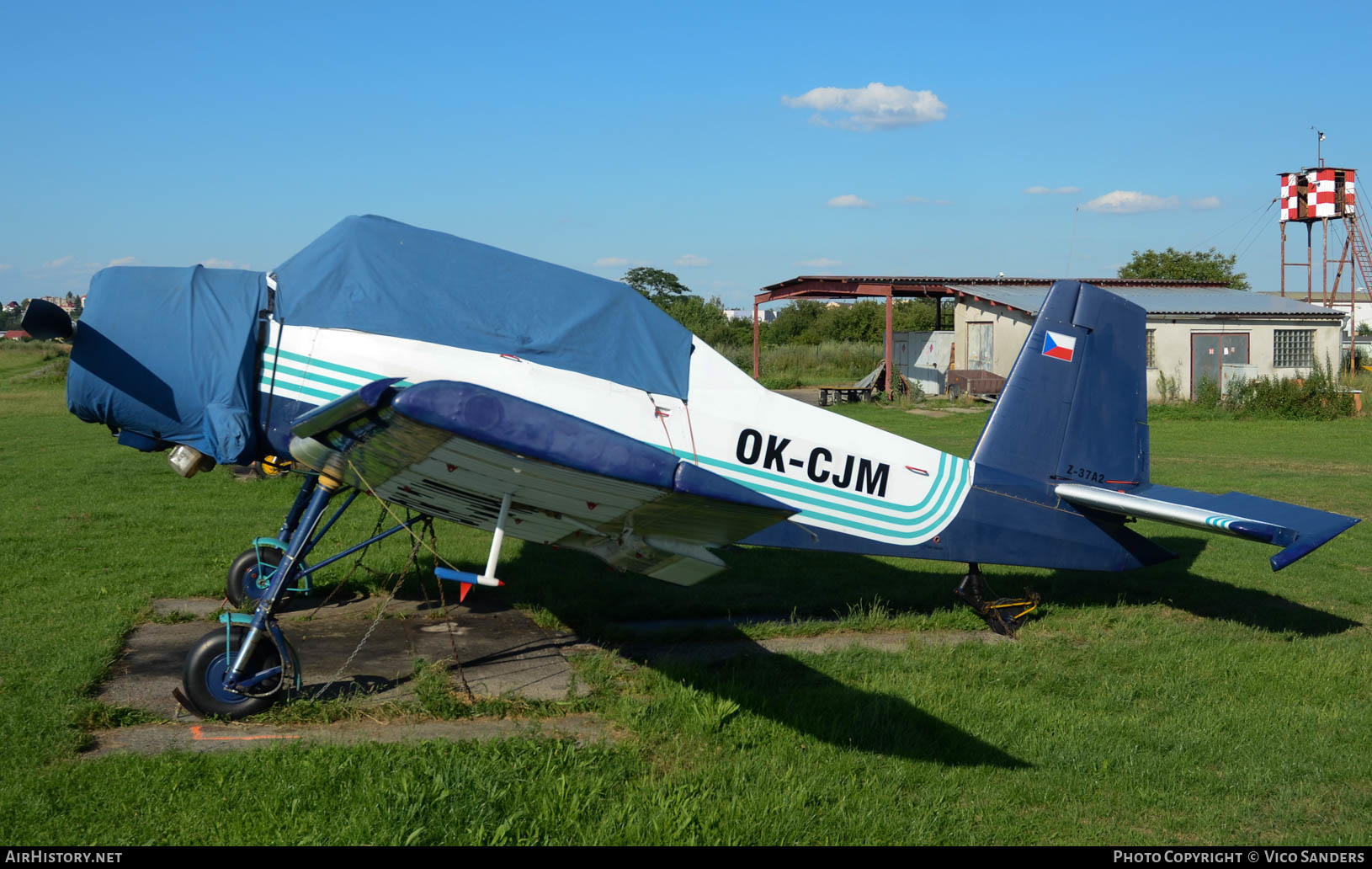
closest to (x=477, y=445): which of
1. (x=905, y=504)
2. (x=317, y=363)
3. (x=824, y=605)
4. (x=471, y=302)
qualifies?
(x=471, y=302)

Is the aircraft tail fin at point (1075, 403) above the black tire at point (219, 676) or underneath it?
above

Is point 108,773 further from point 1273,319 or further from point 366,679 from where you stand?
point 1273,319

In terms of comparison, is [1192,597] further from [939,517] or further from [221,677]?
[221,677]

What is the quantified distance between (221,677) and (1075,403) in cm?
612

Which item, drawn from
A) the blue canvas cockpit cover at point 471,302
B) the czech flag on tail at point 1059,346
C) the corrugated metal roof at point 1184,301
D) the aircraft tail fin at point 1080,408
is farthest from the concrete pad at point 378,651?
the corrugated metal roof at point 1184,301

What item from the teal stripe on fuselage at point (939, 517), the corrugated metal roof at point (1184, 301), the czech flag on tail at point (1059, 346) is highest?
the corrugated metal roof at point (1184, 301)

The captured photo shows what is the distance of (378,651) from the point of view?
6.45 meters

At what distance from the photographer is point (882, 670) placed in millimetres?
6230

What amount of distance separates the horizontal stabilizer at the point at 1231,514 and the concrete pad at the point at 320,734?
3.98 meters

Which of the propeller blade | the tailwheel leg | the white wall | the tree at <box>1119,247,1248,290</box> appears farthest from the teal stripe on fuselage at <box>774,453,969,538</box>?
the tree at <box>1119,247,1248,290</box>

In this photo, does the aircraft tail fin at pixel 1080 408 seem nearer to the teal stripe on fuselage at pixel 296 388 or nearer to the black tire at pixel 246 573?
the teal stripe on fuselage at pixel 296 388

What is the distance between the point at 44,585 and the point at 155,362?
3772 mm

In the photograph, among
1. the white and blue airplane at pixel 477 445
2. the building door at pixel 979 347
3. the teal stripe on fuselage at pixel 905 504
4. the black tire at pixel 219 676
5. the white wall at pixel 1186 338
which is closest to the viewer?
the white and blue airplane at pixel 477 445

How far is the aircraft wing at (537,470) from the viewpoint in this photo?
11.7 ft
